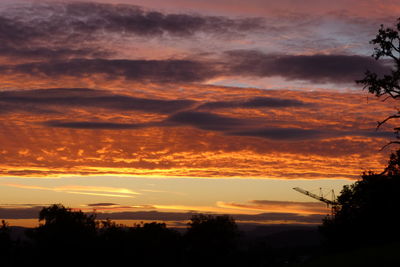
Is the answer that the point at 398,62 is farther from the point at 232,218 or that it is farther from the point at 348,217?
the point at 232,218

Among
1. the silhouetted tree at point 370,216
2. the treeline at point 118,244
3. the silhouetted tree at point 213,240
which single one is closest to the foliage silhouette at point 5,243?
the treeline at point 118,244

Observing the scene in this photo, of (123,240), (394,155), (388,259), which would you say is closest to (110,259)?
(123,240)

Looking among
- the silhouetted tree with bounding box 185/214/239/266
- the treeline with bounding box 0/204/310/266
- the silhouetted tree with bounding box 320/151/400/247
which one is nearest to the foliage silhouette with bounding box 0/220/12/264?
the treeline with bounding box 0/204/310/266

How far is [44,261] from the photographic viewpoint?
11325cm

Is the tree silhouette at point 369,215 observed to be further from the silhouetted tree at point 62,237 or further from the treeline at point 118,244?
the silhouetted tree at point 62,237

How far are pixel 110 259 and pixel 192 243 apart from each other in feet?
92.9

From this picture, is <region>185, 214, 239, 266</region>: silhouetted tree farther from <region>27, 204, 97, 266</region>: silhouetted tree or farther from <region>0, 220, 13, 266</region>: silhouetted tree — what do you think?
<region>0, 220, 13, 266</region>: silhouetted tree

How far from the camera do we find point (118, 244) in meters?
128

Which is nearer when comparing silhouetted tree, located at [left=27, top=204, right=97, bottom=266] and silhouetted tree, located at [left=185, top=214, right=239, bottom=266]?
silhouetted tree, located at [left=27, top=204, right=97, bottom=266]

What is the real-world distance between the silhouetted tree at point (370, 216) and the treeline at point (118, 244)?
11.4 m

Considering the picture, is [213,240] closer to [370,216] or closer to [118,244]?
[118,244]

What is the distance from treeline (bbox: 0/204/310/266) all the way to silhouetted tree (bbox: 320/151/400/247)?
11.4 metres

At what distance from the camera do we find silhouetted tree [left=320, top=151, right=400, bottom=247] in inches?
3622

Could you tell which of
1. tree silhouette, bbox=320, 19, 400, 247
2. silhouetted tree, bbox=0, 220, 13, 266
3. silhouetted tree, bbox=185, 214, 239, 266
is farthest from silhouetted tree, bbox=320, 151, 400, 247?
silhouetted tree, bbox=0, 220, 13, 266
